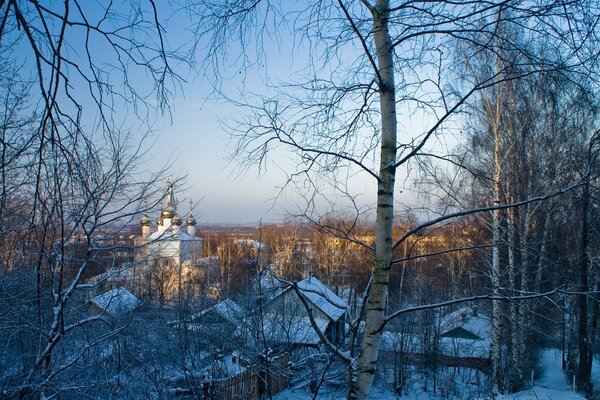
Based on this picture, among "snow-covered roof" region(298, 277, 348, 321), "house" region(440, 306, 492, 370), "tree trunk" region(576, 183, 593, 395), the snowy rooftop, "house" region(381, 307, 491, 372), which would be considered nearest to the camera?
"snow-covered roof" region(298, 277, 348, 321)

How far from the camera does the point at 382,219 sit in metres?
2.69

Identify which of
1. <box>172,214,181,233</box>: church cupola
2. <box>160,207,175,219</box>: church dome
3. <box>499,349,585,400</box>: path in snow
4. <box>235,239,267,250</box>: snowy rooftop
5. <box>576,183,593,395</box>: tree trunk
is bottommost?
<box>499,349,585,400</box>: path in snow

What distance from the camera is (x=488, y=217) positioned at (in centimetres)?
1065

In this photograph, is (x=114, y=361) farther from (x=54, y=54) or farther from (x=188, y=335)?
(x=54, y=54)

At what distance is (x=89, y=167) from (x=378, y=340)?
1.83 meters

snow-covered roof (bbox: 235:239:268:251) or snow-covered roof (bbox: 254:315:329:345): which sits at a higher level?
snow-covered roof (bbox: 235:239:268:251)

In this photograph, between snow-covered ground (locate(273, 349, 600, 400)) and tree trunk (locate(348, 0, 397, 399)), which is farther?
snow-covered ground (locate(273, 349, 600, 400))

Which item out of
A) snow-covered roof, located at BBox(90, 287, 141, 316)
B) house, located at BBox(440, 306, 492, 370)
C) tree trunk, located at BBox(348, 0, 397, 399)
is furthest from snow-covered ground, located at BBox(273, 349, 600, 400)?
tree trunk, located at BBox(348, 0, 397, 399)

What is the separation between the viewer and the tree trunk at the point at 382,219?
2.67 m

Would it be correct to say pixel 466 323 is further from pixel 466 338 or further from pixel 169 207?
pixel 169 207

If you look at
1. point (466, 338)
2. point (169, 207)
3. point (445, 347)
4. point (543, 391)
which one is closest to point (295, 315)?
point (169, 207)

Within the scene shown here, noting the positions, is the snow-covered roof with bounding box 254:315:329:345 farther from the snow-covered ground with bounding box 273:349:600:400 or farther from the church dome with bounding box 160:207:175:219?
the church dome with bounding box 160:207:175:219

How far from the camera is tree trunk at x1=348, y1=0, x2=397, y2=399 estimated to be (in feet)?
8.75

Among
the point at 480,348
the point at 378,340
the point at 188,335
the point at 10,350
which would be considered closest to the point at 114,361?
the point at 10,350
